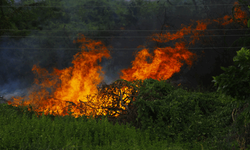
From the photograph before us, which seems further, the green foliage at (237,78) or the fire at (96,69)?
the fire at (96,69)

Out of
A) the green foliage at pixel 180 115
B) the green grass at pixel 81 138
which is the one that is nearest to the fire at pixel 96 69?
the green foliage at pixel 180 115

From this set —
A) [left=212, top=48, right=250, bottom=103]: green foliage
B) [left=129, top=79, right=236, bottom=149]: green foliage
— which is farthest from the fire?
[left=212, top=48, right=250, bottom=103]: green foliage

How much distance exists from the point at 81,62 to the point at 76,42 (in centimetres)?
235

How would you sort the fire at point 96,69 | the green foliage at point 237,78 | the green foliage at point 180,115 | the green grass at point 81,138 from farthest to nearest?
the fire at point 96,69 → the green foliage at point 180,115 → the green grass at point 81,138 → the green foliage at point 237,78

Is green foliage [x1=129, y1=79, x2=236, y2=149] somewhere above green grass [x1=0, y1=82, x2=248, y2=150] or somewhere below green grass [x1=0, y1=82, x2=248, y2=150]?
above

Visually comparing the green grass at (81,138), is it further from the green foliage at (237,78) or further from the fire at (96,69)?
the fire at (96,69)

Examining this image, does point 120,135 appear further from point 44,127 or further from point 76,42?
point 76,42

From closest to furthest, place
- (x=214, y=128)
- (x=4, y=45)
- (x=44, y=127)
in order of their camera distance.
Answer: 1. (x=44, y=127)
2. (x=214, y=128)
3. (x=4, y=45)

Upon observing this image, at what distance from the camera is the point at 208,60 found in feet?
69.8

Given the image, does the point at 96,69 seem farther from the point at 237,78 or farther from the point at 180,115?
the point at 237,78

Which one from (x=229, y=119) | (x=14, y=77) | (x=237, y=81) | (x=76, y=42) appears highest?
(x=76, y=42)

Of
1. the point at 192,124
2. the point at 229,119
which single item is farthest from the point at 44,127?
the point at 229,119

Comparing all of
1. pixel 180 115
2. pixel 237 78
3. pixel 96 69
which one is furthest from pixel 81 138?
pixel 96 69

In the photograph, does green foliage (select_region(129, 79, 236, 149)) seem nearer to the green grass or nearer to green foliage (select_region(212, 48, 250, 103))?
the green grass
